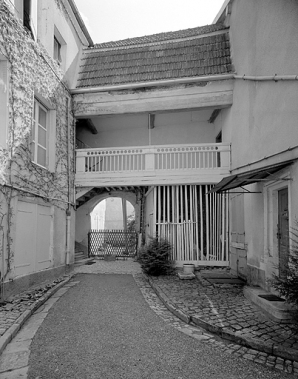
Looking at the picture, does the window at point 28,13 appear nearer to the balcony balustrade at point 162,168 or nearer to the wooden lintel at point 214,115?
the balcony balustrade at point 162,168

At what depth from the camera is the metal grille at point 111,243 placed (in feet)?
46.0

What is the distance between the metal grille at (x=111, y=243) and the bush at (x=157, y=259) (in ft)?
14.6

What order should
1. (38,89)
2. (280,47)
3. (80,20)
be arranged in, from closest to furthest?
(280,47) → (38,89) → (80,20)

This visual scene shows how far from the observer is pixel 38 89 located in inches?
318

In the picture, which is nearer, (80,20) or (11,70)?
(11,70)

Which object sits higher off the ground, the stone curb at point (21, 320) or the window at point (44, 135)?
the window at point (44, 135)

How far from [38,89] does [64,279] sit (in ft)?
17.6

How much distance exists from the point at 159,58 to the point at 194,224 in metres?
6.18

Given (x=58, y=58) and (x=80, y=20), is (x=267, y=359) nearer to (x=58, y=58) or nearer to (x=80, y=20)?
(x=58, y=58)

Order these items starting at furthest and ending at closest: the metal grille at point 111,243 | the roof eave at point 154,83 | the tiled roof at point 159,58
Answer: the metal grille at point 111,243 → the tiled roof at point 159,58 → the roof eave at point 154,83

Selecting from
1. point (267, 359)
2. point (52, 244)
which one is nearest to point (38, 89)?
point (52, 244)

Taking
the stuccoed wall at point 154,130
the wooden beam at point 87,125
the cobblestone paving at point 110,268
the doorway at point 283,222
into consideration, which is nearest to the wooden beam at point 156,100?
the wooden beam at point 87,125

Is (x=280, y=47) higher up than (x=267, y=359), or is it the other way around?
(x=280, y=47)

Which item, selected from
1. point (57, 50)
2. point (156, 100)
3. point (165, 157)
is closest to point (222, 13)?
point (156, 100)
